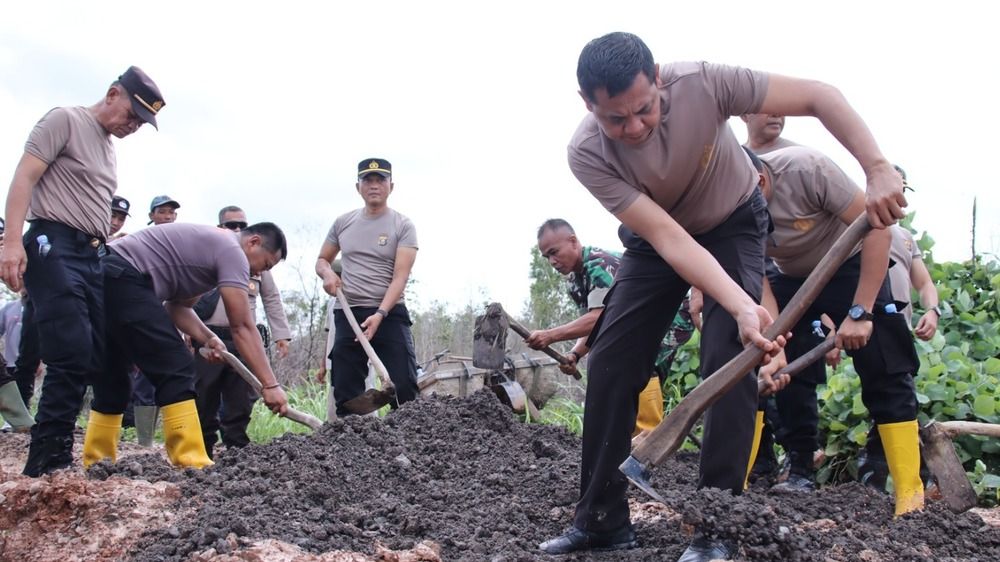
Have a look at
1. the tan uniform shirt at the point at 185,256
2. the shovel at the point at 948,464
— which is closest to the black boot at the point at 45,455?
the tan uniform shirt at the point at 185,256

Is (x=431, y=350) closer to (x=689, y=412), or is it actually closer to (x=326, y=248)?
(x=326, y=248)

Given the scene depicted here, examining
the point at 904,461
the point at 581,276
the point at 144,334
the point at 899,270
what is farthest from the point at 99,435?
the point at 899,270

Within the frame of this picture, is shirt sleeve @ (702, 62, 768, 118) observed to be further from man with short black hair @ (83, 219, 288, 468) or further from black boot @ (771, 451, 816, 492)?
man with short black hair @ (83, 219, 288, 468)

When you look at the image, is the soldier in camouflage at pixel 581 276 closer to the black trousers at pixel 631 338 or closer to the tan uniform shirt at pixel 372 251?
the tan uniform shirt at pixel 372 251

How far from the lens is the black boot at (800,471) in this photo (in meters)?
4.71

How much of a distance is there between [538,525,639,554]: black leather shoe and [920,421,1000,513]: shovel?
141cm

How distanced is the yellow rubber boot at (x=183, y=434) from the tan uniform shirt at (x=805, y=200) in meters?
2.87

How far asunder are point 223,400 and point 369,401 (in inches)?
41.4

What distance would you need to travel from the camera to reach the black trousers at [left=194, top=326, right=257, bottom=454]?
19.3ft

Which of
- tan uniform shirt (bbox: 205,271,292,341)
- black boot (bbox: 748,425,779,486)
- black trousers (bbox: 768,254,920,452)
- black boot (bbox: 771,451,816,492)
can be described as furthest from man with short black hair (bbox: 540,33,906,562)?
tan uniform shirt (bbox: 205,271,292,341)

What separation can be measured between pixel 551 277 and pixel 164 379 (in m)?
11.0

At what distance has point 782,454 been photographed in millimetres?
5582

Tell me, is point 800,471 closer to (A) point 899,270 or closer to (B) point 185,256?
(A) point 899,270

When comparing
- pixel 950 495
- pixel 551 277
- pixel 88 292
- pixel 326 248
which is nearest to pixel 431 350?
pixel 551 277
